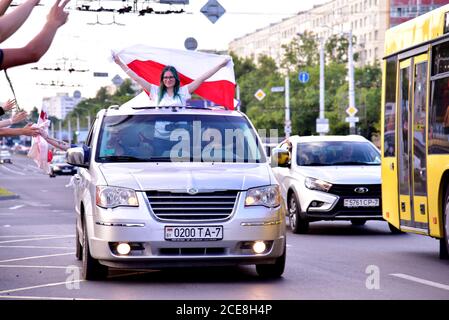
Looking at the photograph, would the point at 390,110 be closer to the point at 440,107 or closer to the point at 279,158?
the point at 440,107

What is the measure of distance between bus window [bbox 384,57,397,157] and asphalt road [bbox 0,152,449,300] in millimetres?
1385

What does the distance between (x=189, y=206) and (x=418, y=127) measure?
14.6 ft

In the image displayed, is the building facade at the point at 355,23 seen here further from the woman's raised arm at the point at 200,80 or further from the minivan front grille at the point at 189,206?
the minivan front grille at the point at 189,206

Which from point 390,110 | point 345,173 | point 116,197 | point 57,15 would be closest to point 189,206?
point 116,197

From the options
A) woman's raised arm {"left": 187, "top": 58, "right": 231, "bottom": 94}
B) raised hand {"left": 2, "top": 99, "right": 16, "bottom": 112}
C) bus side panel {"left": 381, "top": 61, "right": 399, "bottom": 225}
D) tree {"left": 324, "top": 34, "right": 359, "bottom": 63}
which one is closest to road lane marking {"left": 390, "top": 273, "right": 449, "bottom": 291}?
bus side panel {"left": 381, "top": 61, "right": 399, "bottom": 225}

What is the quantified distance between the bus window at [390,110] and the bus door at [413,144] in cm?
28

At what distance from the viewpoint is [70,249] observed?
16.7m

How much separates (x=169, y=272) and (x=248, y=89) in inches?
4575

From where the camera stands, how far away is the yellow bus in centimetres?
1388

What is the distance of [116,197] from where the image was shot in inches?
453

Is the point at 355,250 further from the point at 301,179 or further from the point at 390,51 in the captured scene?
the point at 301,179

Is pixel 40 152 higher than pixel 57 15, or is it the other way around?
pixel 57 15

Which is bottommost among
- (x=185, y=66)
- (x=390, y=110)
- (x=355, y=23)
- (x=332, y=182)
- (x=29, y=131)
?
(x=332, y=182)
